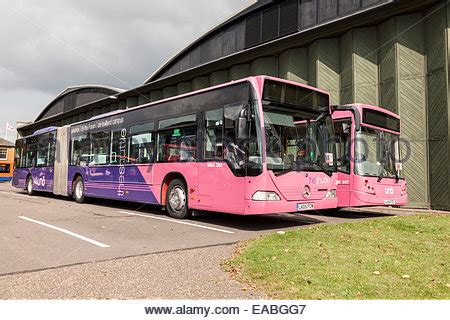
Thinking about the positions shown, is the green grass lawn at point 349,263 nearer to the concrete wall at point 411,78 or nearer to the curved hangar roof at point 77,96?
the concrete wall at point 411,78

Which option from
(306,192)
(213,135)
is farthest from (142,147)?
(306,192)

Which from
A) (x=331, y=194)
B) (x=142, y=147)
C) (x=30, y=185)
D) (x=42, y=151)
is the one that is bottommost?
(x=30, y=185)

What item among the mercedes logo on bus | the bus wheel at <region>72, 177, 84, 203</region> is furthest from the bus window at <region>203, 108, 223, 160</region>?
the bus wheel at <region>72, 177, 84, 203</region>

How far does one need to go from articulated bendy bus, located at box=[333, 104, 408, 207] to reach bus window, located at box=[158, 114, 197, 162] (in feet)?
12.9

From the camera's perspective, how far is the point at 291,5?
2159 centimetres

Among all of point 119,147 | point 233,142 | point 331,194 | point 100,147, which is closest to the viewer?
point 233,142

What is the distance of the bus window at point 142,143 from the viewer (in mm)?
11344

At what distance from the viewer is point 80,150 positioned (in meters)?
15.4

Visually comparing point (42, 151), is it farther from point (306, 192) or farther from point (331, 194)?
point (331, 194)

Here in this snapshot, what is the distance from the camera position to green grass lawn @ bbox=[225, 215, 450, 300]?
421cm

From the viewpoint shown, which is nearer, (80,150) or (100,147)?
(100,147)

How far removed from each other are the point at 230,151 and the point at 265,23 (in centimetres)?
1687

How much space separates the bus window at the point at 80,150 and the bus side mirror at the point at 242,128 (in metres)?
8.61

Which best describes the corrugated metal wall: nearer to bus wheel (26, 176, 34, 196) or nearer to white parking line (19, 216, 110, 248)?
white parking line (19, 216, 110, 248)
